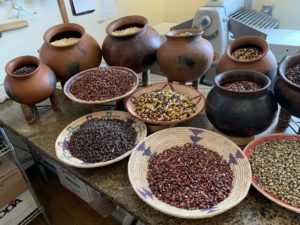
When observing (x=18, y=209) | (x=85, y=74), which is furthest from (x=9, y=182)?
(x=85, y=74)

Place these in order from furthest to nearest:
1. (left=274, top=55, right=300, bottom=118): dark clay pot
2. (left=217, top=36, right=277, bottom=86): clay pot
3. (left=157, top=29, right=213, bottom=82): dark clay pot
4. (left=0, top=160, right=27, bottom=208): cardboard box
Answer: (left=0, top=160, right=27, bottom=208): cardboard box, (left=157, top=29, right=213, bottom=82): dark clay pot, (left=217, top=36, right=277, bottom=86): clay pot, (left=274, top=55, right=300, bottom=118): dark clay pot

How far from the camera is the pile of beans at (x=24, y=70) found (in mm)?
1080

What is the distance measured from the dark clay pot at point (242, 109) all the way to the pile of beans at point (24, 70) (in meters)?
0.77

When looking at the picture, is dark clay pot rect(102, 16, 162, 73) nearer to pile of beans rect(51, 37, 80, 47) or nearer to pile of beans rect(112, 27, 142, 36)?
pile of beans rect(112, 27, 142, 36)

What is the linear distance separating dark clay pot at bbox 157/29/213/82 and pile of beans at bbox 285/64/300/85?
31 cm

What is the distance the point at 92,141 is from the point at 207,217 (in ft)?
1.46

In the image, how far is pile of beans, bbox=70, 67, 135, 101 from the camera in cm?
102

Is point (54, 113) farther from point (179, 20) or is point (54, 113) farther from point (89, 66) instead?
point (179, 20)

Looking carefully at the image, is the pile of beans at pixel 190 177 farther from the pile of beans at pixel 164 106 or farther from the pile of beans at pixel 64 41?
the pile of beans at pixel 64 41

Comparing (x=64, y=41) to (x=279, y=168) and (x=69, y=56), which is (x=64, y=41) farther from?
(x=279, y=168)

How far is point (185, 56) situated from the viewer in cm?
102

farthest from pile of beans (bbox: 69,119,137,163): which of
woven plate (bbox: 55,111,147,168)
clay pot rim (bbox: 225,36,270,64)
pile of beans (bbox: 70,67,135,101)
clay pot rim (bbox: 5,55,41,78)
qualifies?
clay pot rim (bbox: 225,36,270,64)

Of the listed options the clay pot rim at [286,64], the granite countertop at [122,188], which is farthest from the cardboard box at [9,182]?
the clay pot rim at [286,64]

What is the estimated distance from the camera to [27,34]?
1.55 metres
